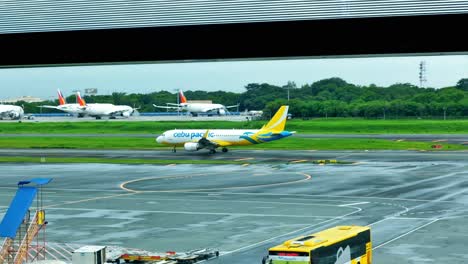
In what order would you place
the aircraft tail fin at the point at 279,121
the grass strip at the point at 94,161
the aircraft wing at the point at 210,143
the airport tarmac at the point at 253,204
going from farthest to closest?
the aircraft wing at the point at 210,143 → the aircraft tail fin at the point at 279,121 → the grass strip at the point at 94,161 → the airport tarmac at the point at 253,204

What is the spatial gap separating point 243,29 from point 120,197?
32.1 metres

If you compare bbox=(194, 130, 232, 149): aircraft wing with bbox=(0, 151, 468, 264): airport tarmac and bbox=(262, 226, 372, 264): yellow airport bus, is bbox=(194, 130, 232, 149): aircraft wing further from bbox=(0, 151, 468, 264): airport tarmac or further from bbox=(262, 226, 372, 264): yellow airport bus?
bbox=(262, 226, 372, 264): yellow airport bus

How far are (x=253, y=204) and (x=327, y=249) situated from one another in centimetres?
3363

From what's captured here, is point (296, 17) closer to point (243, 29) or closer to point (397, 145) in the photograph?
point (243, 29)

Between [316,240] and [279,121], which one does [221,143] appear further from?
[316,240]

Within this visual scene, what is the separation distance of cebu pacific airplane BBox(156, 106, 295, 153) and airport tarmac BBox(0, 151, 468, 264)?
550 inches

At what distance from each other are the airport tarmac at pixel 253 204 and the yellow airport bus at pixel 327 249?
5953 mm

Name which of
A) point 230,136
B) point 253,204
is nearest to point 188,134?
point 230,136

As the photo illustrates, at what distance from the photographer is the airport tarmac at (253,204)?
46.9 metres

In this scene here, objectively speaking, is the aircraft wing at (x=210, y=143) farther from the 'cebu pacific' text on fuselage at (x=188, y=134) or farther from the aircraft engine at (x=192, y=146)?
the 'cebu pacific' text on fuselage at (x=188, y=134)

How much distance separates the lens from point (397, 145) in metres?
134

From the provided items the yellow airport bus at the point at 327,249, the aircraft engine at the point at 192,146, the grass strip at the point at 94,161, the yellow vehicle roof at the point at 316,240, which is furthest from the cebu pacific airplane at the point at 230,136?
the yellow vehicle roof at the point at 316,240

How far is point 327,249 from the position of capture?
102ft

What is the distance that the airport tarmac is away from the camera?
154ft
